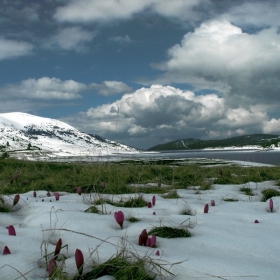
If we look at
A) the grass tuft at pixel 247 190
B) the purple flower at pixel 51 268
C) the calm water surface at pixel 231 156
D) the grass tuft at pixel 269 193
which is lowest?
the calm water surface at pixel 231 156

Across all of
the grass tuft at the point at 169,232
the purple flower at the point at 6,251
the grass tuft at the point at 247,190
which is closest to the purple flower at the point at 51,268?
the purple flower at the point at 6,251

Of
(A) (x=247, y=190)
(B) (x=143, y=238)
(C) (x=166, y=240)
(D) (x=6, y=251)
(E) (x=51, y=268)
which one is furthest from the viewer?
(A) (x=247, y=190)

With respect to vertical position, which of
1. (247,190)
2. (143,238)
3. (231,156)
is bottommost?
(231,156)

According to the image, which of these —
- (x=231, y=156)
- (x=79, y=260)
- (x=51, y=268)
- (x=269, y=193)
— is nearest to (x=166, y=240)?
(x=79, y=260)

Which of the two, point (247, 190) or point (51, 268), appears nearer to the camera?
point (51, 268)

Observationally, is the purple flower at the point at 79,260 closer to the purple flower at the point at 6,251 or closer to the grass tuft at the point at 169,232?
the purple flower at the point at 6,251

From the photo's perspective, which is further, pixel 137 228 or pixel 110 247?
pixel 137 228

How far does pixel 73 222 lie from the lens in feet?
11.2

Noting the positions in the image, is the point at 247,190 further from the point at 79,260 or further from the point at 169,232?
the point at 79,260

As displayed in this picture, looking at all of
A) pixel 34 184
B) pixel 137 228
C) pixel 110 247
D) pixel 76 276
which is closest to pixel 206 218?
pixel 137 228

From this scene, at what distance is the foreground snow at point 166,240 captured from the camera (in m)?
2.13

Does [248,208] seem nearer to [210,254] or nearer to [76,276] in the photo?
[210,254]

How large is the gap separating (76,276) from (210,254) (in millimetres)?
1132

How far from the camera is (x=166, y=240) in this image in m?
2.92
